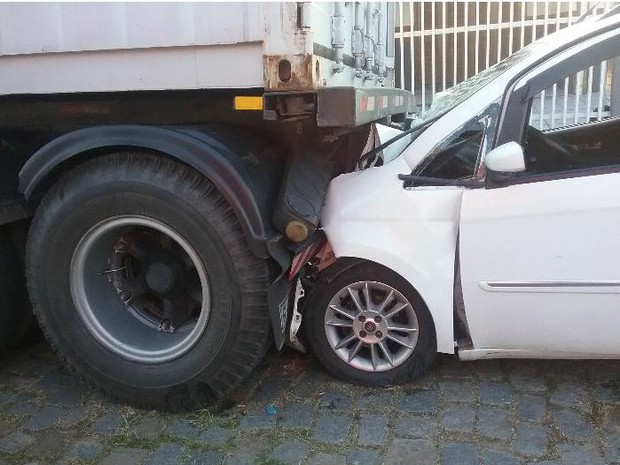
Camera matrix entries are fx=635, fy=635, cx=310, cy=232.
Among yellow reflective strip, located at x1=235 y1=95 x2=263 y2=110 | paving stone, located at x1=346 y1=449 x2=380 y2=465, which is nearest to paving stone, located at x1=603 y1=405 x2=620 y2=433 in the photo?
paving stone, located at x1=346 y1=449 x2=380 y2=465

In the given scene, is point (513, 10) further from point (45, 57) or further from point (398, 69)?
point (45, 57)

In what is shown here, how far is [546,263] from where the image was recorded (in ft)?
9.37

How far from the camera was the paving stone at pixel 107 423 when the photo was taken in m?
3.02

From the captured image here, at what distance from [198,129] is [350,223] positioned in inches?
33.6

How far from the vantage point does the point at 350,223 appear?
311 centimetres

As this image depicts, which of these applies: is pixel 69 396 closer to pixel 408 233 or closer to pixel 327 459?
pixel 327 459

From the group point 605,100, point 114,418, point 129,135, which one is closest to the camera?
point 129,135

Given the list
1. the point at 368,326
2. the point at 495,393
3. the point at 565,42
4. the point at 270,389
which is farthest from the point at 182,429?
the point at 565,42

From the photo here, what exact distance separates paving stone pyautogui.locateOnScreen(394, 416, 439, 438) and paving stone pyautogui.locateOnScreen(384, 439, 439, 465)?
0.04 metres

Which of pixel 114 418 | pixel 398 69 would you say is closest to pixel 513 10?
pixel 398 69

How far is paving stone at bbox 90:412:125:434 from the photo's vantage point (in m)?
3.02

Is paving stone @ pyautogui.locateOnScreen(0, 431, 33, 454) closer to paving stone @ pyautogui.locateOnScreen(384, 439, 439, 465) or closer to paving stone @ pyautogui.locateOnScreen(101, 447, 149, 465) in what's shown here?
paving stone @ pyautogui.locateOnScreen(101, 447, 149, 465)

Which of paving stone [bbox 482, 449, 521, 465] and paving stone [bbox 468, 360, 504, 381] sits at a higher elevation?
paving stone [bbox 468, 360, 504, 381]

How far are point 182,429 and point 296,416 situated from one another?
0.55 metres
